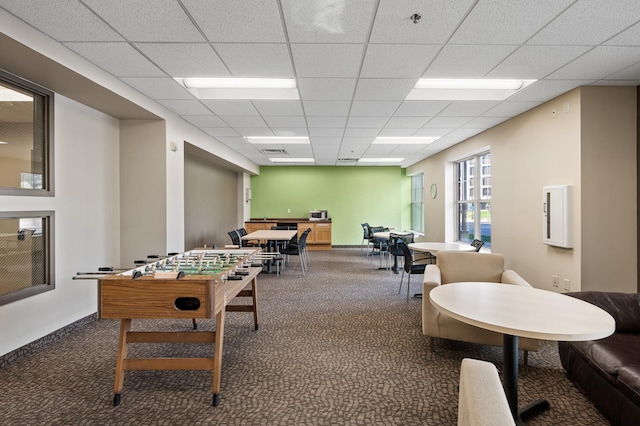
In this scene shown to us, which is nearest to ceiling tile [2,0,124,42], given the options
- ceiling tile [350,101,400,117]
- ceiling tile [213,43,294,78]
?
ceiling tile [213,43,294,78]

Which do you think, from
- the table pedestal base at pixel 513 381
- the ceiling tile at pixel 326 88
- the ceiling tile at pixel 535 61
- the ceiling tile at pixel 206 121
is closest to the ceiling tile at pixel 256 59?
the ceiling tile at pixel 326 88

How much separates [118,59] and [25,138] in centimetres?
117

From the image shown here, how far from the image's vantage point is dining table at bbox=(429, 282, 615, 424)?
1.54m

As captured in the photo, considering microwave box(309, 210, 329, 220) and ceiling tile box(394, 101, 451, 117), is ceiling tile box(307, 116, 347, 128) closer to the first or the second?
ceiling tile box(394, 101, 451, 117)

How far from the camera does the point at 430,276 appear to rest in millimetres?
2918

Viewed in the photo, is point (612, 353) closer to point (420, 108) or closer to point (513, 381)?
point (513, 381)

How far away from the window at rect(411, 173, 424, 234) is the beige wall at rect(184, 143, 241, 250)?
590cm

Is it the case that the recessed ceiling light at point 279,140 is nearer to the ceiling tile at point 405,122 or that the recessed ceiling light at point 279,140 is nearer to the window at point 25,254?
the ceiling tile at point 405,122

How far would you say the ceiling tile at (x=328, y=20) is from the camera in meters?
2.09

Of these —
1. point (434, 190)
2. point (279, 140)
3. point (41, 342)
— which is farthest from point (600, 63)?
point (41, 342)

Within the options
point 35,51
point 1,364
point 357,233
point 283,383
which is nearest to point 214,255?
point 283,383

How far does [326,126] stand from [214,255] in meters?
2.97

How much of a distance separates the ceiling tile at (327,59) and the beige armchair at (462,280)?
215 cm

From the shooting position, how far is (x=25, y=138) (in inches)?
114
